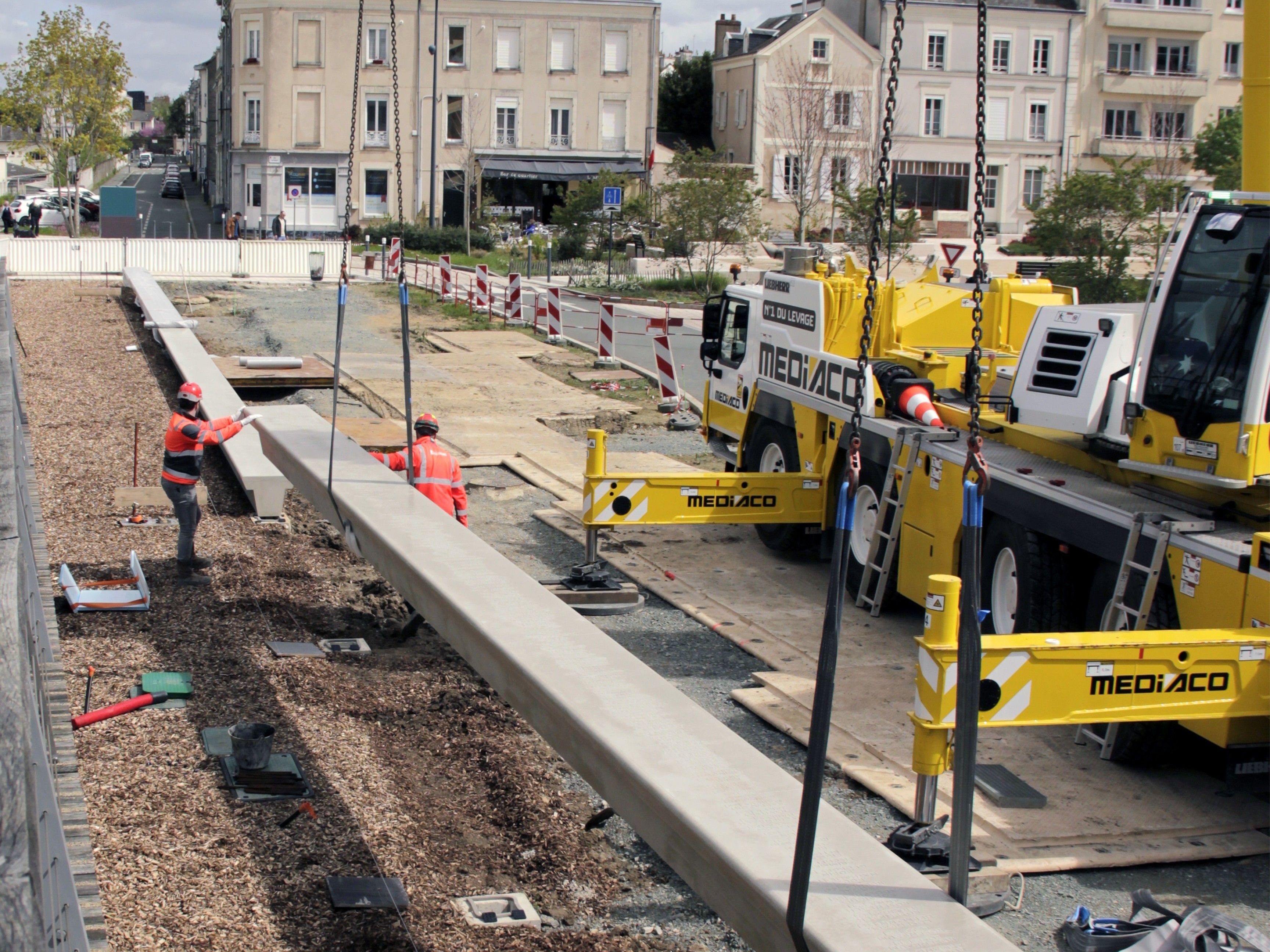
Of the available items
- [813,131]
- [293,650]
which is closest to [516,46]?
[813,131]

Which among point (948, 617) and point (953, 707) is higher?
point (948, 617)

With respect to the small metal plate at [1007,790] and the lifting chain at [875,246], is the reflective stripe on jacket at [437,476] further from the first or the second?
the lifting chain at [875,246]

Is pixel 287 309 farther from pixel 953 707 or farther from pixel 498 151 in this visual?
pixel 498 151

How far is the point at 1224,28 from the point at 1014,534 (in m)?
64.6

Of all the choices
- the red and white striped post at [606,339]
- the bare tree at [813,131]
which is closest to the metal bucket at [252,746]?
the red and white striped post at [606,339]

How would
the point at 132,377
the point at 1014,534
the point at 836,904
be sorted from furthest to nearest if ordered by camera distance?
the point at 132,377, the point at 1014,534, the point at 836,904

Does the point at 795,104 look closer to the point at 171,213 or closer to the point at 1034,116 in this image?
the point at 1034,116

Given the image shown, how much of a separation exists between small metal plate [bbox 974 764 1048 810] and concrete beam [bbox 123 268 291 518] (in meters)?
7.24

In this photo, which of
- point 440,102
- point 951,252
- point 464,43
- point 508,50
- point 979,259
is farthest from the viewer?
point 440,102

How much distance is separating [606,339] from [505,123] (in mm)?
39636

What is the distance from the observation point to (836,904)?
429 centimetres

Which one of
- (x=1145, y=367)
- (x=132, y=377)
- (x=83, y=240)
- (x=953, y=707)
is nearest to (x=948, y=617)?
(x=953, y=707)

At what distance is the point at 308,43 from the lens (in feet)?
190

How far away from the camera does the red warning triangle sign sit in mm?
13023
